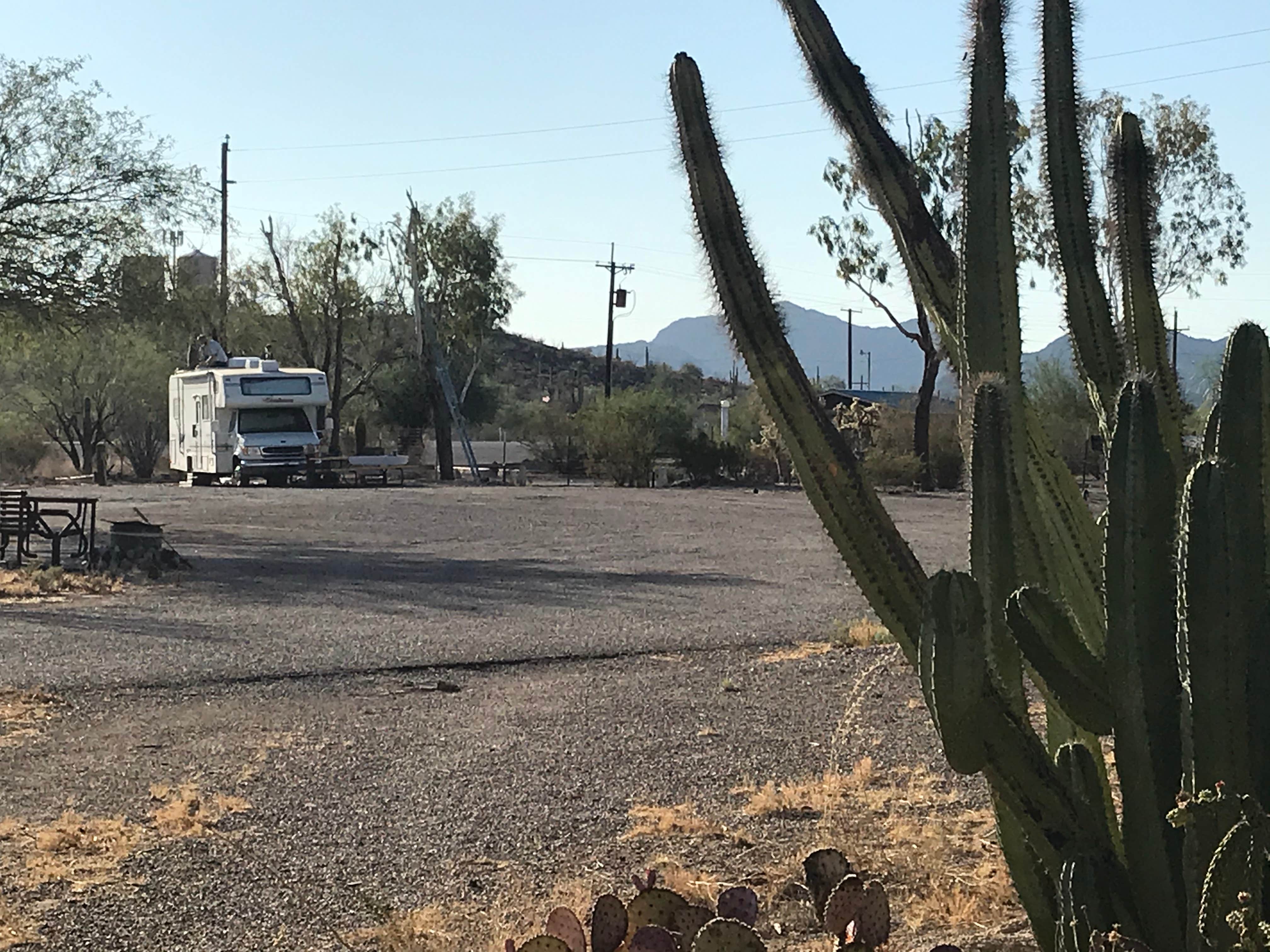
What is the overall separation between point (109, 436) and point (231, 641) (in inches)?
1741

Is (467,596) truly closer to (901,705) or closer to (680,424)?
(901,705)

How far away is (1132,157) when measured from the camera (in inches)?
173

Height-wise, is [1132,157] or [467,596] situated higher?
[1132,157]

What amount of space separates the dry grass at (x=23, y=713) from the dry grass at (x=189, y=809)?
151 centimetres

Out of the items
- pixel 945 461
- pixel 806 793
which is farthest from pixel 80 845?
pixel 945 461

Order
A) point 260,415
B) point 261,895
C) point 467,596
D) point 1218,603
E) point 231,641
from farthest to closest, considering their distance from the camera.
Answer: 1. point 260,415
2. point 467,596
3. point 231,641
4. point 261,895
5. point 1218,603

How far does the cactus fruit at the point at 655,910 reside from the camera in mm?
3068

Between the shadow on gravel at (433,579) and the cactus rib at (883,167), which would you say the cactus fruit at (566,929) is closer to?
the cactus rib at (883,167)

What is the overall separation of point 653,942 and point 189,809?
326 centimetres

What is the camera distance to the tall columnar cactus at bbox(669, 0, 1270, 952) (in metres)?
2.76

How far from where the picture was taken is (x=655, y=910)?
307 centimetres

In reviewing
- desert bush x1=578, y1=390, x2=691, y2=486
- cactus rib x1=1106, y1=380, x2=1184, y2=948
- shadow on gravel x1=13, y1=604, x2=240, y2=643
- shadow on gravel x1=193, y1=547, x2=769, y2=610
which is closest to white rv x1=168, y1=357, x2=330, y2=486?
desert bush x1=578, y1=390, x2=691, y2=486

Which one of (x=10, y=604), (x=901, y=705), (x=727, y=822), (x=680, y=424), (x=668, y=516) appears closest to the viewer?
(x=727, y=822)

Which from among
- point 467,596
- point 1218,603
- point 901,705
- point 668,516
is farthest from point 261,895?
point 668,516
